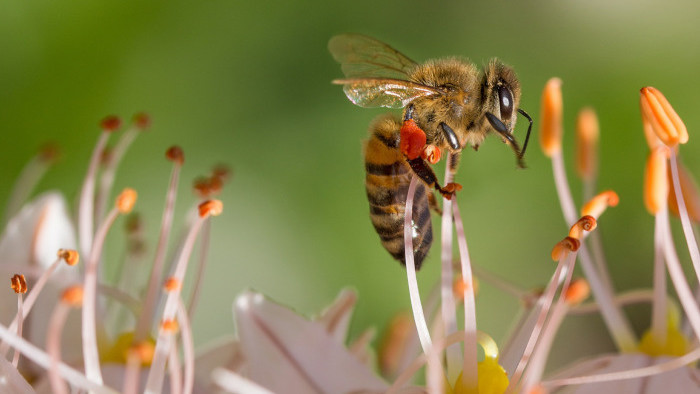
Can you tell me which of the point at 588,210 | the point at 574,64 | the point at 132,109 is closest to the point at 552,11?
the point at 574,64

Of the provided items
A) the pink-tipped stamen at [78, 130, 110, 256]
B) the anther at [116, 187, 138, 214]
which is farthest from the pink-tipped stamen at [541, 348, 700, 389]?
the pink-tipped stamen at [78, 130, 110, 256]

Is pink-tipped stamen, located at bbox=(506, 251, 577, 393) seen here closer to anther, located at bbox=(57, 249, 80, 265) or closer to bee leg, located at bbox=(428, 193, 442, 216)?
bee leg, located at bbox=(428, 193, 442, 216)

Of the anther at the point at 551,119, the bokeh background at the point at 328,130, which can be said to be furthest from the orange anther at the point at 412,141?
the bokeh background at the point at 328,130

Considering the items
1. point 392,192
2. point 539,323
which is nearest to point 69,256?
point 392,192

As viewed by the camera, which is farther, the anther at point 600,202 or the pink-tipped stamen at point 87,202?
the pink-tipped stamen at point 87,202

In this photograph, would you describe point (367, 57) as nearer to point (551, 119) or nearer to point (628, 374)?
point (551, 119)

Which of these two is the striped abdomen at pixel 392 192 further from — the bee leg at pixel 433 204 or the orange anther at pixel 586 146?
the orange anther at pixel 586 146

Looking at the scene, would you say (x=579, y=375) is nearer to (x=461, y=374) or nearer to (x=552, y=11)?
(x=461, y=374)
